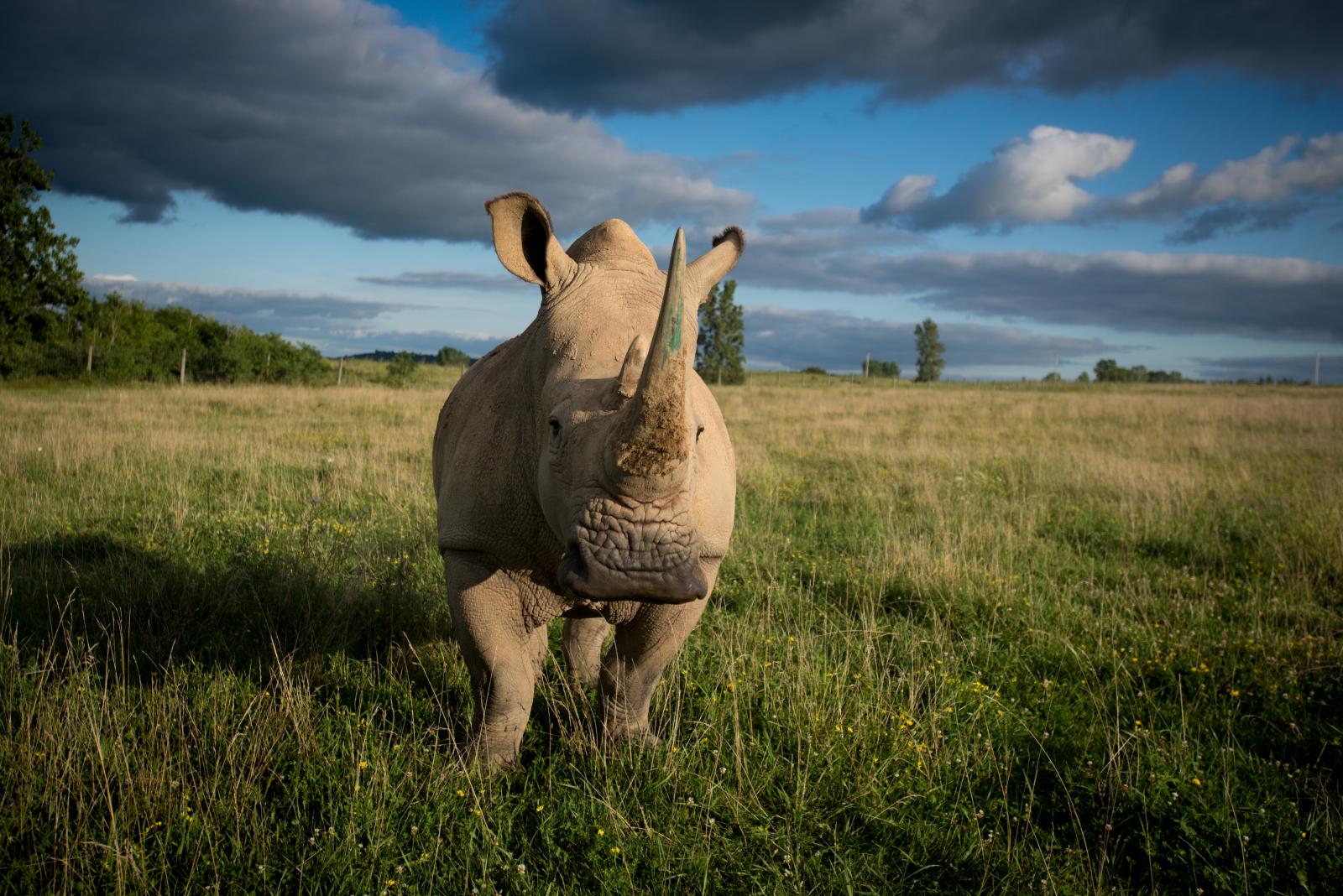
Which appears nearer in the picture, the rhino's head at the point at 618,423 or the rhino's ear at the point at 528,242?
the rhino's head at the point at 618,423

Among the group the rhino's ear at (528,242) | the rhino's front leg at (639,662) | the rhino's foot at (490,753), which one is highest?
the rhino's ear at (528,242)

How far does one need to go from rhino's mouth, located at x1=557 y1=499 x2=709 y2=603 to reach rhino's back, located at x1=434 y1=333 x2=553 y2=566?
843 millimetres

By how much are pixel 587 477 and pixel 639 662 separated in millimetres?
1359

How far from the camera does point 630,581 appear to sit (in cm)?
210

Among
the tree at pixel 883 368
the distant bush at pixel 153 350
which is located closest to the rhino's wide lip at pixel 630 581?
the distant bush at pixel 153 350

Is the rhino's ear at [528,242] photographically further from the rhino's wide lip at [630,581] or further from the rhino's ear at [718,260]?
the rhino's wide lip at [630,581]

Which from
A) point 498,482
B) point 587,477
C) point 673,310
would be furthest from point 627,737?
point 673,310

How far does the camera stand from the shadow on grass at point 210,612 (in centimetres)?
427

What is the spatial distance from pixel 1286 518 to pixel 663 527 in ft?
30.5

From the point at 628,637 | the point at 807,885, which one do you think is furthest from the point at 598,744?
the point at 807,885

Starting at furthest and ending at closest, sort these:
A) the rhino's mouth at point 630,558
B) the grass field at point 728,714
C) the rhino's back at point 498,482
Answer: the rhino's back at point 498,482 < the grass field at point 728,714 < the rhino's mouth at point 630,558

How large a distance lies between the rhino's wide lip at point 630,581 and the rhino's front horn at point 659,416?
23 centimetres

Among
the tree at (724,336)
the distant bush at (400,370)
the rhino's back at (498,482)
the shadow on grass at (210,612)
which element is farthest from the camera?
the tree at (724,336)

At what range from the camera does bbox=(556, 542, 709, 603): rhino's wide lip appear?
2.09 meters
